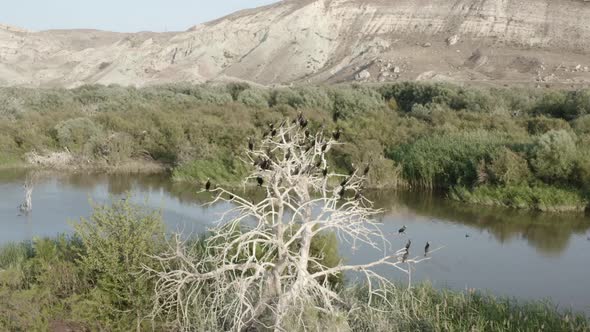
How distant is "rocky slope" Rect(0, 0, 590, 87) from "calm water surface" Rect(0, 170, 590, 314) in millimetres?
31031

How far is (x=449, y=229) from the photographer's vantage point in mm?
13305

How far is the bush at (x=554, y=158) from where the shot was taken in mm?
15086

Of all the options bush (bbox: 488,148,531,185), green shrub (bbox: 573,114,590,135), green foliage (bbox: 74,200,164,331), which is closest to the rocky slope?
green shrub (bbox: 573,114,590,135)

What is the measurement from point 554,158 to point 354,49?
4536 centimetres

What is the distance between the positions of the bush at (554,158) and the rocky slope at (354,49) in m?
28.7

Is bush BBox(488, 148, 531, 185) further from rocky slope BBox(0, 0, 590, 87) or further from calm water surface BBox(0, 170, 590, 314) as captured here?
rocky slope BBox(0, 0, 590, 87)

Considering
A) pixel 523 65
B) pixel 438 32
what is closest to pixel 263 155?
pixel 523 65

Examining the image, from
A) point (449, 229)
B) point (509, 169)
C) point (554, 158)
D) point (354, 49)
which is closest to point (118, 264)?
point (449, 229)

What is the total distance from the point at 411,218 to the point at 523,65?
38.3m

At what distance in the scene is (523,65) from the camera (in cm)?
4806

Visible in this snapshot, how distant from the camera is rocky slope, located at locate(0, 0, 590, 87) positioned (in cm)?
4962

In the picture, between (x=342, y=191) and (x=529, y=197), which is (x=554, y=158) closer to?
(x=529, y=197)

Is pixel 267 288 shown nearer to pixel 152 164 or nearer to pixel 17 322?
pixel 17 322

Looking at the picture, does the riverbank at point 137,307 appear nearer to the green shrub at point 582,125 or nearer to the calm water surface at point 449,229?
the calm water surface at point 449,229
